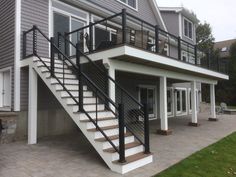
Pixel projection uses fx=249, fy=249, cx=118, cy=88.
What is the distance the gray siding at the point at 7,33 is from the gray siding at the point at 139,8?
3.69 meters

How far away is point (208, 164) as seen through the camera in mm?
6344

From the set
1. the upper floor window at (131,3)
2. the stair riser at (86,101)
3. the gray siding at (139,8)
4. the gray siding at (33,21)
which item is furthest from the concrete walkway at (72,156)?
the upper floor window at (131,3)

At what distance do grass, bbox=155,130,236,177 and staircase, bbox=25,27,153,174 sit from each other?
31.6 inches

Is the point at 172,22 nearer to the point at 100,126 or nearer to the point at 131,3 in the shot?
the point at 131,3

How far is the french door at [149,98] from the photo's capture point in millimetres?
15125

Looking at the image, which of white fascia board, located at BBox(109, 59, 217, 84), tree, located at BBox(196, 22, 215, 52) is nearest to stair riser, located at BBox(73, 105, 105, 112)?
white fascia board, located at BBox(109, 59, 217, 84)

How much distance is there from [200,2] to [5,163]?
52679 millimetres

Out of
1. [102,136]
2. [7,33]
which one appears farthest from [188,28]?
[102,136]

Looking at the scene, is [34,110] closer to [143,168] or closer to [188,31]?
[143,168]

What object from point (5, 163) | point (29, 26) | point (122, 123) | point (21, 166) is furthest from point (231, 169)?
point (29, 26)

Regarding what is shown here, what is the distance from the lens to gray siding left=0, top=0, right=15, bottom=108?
30.0 feet

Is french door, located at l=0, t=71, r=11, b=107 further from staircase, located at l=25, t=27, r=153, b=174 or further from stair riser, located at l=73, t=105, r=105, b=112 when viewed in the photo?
stair riser, located at l=73, t=105, r=105, b=112

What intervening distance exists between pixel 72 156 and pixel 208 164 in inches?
139

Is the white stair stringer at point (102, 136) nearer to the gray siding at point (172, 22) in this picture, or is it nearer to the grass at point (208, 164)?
the grass at point (208, 164)
